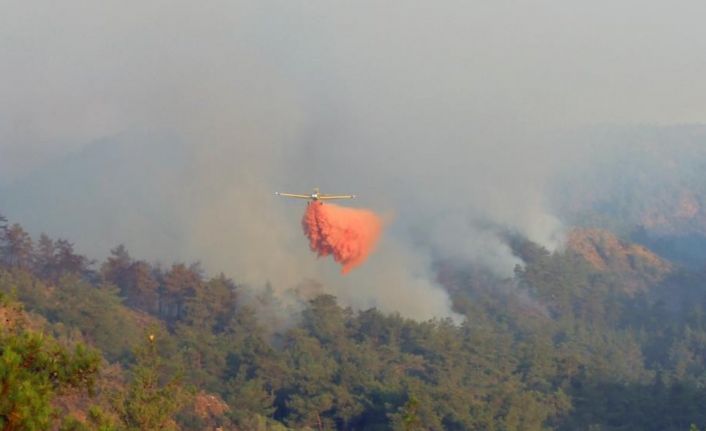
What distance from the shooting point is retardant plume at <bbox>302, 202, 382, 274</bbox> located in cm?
9431

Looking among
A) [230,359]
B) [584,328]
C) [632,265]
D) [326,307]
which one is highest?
[632,265]

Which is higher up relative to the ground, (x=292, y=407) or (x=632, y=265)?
(x=632, y=265)

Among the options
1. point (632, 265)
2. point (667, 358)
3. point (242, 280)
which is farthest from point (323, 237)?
point (632, 265)

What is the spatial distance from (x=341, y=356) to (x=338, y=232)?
18103mm

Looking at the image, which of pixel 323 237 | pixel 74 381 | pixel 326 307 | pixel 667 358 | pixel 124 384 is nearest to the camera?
pixel 74 381

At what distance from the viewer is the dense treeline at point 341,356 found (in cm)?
9066

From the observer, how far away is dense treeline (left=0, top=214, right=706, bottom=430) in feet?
297

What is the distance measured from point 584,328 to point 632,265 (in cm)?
4057

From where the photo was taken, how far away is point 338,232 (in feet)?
318

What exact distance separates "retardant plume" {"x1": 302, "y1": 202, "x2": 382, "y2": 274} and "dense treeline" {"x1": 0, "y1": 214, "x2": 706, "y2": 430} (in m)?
10.8

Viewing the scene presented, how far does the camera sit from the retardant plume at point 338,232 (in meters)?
94.3

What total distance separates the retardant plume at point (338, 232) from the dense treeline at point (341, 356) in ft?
35.4

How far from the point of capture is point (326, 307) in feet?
410

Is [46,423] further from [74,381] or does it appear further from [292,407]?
[292,407]
